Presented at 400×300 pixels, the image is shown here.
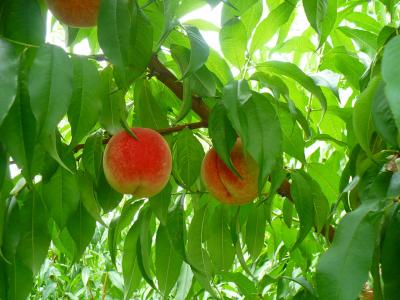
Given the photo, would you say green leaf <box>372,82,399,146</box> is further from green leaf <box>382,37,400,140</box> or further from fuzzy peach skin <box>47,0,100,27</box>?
fuzzy peach skin <box>47,0,100,27</box>

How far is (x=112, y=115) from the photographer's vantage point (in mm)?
903

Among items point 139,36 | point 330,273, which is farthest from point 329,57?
point 330,273

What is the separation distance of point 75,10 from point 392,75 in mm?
514

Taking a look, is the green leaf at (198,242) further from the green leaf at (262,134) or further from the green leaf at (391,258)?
the green leaf at (391,258)

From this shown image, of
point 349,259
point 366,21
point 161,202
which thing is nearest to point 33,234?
point 161,202

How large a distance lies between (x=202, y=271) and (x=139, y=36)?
19.4 inches

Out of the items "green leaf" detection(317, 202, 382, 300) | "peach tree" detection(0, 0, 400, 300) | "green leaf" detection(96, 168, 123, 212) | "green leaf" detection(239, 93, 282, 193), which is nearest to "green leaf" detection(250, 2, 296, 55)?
"peach tree" detection(0, 0, 400, 300)

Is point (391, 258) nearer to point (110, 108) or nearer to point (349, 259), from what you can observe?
point (349, 259)

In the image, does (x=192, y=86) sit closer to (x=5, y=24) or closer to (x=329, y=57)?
(x=5, y=24)

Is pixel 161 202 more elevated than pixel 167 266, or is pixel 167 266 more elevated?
pixel 161 202

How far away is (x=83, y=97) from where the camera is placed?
2.50 feet

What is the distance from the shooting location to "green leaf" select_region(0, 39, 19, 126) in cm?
59

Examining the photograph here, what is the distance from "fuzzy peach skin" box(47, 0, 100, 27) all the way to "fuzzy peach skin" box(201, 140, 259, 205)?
1.07 feet

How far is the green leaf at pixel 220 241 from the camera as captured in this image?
3.71 ft
